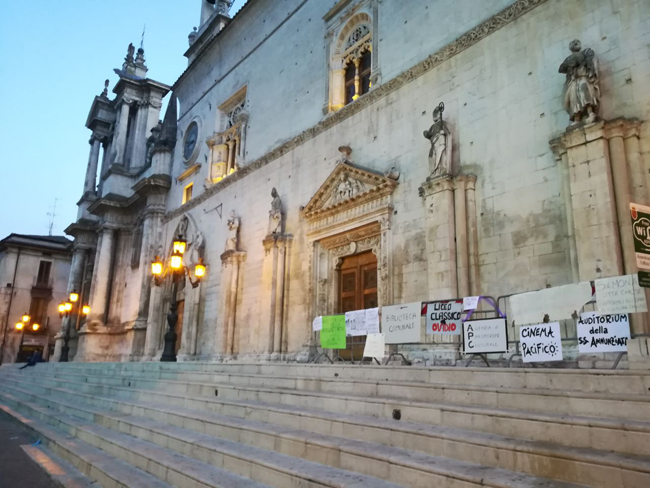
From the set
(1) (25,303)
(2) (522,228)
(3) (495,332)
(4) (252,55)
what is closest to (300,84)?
(4) (252,55)

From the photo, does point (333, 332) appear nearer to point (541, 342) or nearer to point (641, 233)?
point (541, 342)

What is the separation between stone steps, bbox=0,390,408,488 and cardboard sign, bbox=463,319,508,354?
3.16 m

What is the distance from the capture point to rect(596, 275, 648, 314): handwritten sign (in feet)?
19.6

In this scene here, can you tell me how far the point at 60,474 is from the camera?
7465 millimetres

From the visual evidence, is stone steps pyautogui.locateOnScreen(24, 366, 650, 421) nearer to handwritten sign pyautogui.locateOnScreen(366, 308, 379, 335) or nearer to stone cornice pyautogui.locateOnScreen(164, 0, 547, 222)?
handwritten sign pyautogui.locateOnScreen(366, 308, 379, 335)

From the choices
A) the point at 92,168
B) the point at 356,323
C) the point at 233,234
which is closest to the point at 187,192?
the point at 233,234

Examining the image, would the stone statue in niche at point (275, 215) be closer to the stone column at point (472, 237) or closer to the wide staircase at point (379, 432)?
the wide staircase at point (379, 432)

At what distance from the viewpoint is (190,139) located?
83.1 ft

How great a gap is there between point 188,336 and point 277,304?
6.46 metres

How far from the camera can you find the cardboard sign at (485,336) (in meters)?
7.18

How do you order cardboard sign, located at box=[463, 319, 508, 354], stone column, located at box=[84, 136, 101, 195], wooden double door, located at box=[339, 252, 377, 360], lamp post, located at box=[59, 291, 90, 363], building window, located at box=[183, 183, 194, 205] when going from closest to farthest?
1. cardboard sign, located at box=[463, 319, 508, 354]
2. wooden double door, located at box=[339, 252, 377, 360]
3. building window, located at box=[183, 183, 194, 205]
4. lamp post, located at box=[59, 291, 90, 363]
5. stone column, located at box=[84, 136, 101, 195]

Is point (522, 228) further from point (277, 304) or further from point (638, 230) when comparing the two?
point (277, 304)

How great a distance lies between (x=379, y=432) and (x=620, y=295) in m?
3.40

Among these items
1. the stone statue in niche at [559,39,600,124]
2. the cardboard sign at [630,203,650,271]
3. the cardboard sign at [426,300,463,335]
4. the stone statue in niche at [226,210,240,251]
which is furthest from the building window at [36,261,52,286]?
the cardboard sign at [630,203,650,271]
